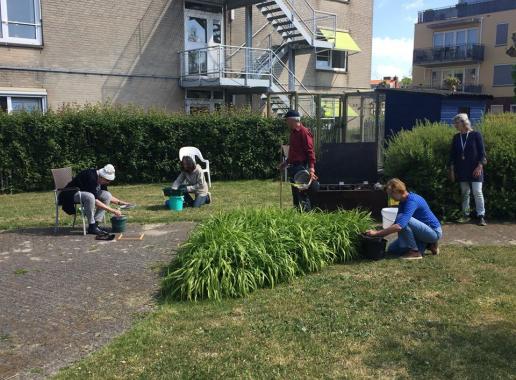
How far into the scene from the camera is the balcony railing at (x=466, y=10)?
46.7 metres

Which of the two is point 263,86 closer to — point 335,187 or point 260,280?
point 335,187

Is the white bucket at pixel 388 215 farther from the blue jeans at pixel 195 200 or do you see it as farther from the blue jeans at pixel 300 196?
the blue jeans at pixel 195 200

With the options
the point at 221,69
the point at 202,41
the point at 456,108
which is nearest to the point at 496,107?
the point at 202,41

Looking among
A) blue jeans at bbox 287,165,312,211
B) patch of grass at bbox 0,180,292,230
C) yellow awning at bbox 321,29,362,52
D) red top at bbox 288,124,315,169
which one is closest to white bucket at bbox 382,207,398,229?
blue jeans at bbox 287,165,312,211

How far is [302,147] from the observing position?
8.35 m

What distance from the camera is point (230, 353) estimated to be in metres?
4.17

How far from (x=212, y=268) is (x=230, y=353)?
153 cm

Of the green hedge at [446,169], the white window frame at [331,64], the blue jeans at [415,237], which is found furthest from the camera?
the white window frame at [331,64]

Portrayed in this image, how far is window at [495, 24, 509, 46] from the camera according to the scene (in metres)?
46.0

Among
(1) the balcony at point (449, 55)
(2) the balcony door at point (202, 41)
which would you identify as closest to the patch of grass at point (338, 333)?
(2) the balcony door at point (202, 41)

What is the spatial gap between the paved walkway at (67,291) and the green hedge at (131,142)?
5322 mm

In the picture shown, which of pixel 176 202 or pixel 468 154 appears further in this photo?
pixel 176 202

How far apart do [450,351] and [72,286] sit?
13.0 ft

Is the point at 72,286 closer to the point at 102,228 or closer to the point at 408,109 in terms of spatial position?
the point at 102,228
